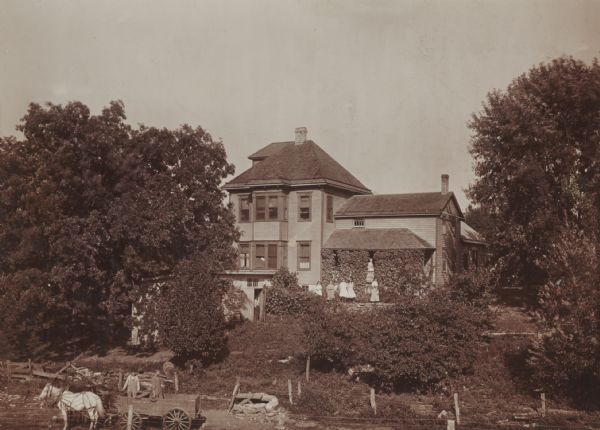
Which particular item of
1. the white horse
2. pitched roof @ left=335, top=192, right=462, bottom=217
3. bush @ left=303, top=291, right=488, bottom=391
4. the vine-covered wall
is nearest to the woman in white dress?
the vine-covered wall

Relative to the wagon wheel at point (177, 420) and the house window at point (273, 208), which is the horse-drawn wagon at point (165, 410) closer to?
the wagon wheel at point (177, 420)

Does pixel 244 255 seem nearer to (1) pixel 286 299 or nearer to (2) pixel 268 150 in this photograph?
(1) pixel 286 299

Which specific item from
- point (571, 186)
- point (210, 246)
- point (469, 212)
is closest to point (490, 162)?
point (571, 186)

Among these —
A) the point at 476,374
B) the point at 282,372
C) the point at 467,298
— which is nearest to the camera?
the point at 476,374

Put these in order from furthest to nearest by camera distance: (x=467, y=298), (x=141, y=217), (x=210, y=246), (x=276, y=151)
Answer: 1. (x=276, y=151)
2. (x=210, y=246)
3. (x=141, y=217)
4. (x=467, y=298)

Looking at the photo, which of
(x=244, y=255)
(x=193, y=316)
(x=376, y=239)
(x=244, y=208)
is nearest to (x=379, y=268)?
(x=376, y=239)

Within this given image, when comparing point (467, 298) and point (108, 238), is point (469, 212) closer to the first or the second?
point (467, 298)

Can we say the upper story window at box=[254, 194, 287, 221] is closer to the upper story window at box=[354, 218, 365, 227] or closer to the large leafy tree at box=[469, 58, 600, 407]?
the upper story window at box=[354, 218, 365, 227]
